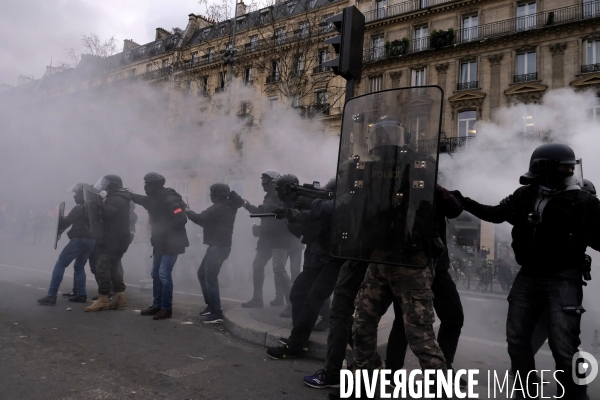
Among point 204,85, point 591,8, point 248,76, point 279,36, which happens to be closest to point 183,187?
point 204,85

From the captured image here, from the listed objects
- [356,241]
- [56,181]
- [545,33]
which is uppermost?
[545,33]

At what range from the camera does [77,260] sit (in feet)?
17.1

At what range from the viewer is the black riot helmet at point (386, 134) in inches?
87.1

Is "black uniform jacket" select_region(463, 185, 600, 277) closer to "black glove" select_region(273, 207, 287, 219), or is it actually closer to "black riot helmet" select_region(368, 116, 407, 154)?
"black riot helmet" select_region(368, 116, 407, 154)

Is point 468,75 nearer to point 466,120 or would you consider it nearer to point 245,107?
point 466,120

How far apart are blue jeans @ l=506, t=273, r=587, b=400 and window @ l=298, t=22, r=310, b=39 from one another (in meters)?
11.4

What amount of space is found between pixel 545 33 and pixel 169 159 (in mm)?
13328

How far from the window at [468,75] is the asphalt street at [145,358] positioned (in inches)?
552

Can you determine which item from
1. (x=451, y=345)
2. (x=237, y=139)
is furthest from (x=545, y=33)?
(x=451, y=345)

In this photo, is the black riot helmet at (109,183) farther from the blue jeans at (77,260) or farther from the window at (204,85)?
the window at (204,85)

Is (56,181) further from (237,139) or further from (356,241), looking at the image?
(356,241)

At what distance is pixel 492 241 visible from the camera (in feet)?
35.3

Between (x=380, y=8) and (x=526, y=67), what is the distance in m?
8.32

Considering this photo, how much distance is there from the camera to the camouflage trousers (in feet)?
6.84
